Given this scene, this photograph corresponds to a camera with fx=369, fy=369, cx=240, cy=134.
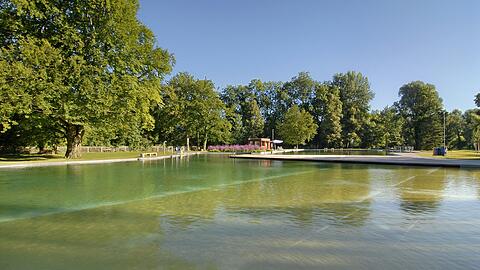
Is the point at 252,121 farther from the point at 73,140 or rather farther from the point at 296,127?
the point at 73,140

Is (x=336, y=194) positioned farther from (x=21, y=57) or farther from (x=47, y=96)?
(x=21, y=57)

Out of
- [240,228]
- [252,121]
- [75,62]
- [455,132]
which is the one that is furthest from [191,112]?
[455,132]

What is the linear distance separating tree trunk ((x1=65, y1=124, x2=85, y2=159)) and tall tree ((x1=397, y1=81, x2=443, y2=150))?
52668mm

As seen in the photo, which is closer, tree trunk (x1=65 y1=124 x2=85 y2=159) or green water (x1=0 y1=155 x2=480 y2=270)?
green water (x1=0 y1=155 x2=480 y2=270)

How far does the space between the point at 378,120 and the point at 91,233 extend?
80242 mm

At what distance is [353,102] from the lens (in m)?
80.9

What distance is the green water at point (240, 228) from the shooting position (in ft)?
16.1

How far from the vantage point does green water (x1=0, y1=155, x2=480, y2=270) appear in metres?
4.92

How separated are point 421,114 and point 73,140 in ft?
194

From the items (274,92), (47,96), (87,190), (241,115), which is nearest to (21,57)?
(47,96)

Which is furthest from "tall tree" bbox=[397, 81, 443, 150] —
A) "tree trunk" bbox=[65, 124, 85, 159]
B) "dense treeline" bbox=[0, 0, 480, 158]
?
"tree trunk" bbox=[65, 124, 85, 159]

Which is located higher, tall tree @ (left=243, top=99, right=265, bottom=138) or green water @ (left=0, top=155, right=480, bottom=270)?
tall tree @ (left=243, top=99, right=265, bottom=138)

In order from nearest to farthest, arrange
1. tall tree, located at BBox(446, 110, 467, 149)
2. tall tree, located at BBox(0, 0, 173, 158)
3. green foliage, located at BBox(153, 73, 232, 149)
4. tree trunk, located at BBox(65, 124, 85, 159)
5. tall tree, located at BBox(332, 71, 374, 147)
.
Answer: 1. tall tree, located at BBox(0, 0, 173, 158)
2. tree trunk, located at BBox(65, 124, 85, 159)
3. green foliage, located at BBox(153, 73, 232, 149)
4. tall tree, located at BBox(446, 110, 467, 149)
5. tall tree, located at BBox(332, 71, 374, 147)

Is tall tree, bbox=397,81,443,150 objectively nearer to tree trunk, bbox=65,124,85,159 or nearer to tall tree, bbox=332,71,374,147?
tall tree, bbox=332,71,374,147
